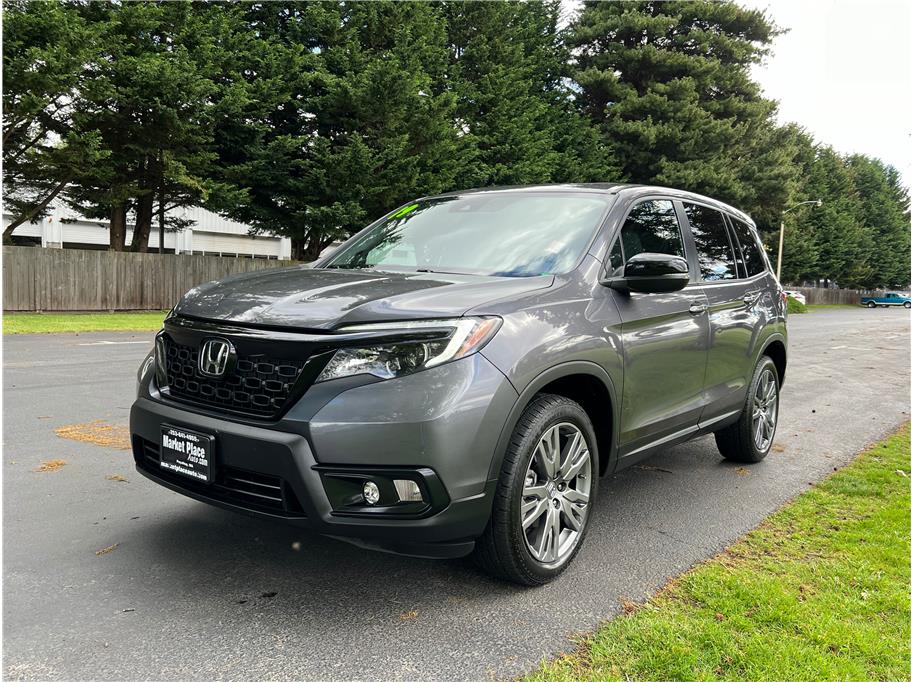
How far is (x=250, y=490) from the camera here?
2.92 m

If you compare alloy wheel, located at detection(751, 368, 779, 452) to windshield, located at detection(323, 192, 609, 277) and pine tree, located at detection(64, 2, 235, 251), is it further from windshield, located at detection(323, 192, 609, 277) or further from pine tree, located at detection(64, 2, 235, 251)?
pine tree, located at detection(64, 2, 235, 251)

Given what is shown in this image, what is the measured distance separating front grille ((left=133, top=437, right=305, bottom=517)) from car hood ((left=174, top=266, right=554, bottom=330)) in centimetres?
61

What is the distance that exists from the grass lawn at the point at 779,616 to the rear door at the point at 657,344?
0.74 metres

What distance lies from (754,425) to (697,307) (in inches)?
63.9

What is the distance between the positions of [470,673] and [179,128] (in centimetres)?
2142

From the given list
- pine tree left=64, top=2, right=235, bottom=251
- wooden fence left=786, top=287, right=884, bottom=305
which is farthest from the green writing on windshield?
wooden fence left=786, top=287, right=884, bottom=305

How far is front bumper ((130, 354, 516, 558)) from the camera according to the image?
2.73 m

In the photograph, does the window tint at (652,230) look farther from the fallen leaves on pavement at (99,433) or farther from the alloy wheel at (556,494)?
the fallen leaves on pavement at (99,433)

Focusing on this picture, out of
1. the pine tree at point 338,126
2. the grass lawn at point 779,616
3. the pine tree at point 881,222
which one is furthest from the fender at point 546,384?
the pine tree at point 881,222

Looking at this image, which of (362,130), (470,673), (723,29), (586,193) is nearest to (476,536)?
(470,673)

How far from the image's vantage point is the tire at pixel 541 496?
3045 millimetres

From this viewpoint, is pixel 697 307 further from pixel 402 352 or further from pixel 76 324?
pixel 76 324

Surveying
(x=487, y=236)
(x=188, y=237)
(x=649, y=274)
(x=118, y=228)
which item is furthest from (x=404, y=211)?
(x=188, y=237)

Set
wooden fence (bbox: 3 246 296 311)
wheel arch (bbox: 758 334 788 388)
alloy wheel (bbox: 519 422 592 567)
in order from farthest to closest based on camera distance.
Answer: wooden fence (bbox: 3 246 296 311) → wheel arch (bbox: 758 334 788 388) → alloy wheel (bbox: 519 422 592 567)
